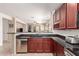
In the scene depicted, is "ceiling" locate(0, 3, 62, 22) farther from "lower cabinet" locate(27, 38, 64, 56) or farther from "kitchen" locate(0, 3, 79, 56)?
"lower cabinet" locate(27, 38, 64, 56)

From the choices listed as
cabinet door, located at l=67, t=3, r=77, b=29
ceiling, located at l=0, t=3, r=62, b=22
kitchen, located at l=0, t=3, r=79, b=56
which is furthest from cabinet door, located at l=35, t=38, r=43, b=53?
cabinet door, located at l=67, t=3, r=77, b=29

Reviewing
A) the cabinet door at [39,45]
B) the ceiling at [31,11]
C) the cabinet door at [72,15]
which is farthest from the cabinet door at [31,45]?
the cabinet door at [72,15]

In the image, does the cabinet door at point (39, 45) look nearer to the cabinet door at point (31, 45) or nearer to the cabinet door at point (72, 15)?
the cabinet door at point (31, 45)

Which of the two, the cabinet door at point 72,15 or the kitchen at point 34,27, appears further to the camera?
the kitchen at point 34,27

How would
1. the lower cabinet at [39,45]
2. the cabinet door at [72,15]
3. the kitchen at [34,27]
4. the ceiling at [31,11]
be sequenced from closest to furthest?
the cabinet door at [72,15], the kitchen at [34,27], the ceiling at [31,11], the lower cabinet at [39,45]

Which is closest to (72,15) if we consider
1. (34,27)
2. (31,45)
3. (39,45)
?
(34,27)

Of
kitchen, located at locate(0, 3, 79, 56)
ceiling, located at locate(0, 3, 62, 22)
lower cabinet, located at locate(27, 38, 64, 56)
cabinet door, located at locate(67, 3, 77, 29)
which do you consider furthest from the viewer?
lower cabinet, located at locate(27, 38, 64, 56)

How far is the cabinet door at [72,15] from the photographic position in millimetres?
2944

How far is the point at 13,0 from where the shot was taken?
1576 millimetres

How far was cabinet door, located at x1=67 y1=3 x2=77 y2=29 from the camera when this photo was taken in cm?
294

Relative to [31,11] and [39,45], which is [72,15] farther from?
[39,45]

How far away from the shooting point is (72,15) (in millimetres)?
3072

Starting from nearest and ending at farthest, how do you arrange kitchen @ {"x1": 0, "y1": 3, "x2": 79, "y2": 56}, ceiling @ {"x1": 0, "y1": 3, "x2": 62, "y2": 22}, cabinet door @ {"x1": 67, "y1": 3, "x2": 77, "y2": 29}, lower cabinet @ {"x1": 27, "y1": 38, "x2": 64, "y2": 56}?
cabinet door @ {"x1": 67, "y1": 3, "x2": 77, "y2": 29} → kitchen @ {"x1": 0, "y1": 3, "x2": 79, "y2": 56} → ceiling @ {"x1": 0, "y1": 3, "x2": 62, "y2": 22} → lower cabinet @ {"x1": 27, "y1": 38, "x2": 64, "y2": 56}

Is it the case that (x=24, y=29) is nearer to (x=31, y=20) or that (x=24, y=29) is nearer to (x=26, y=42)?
(x=31, y=20)
